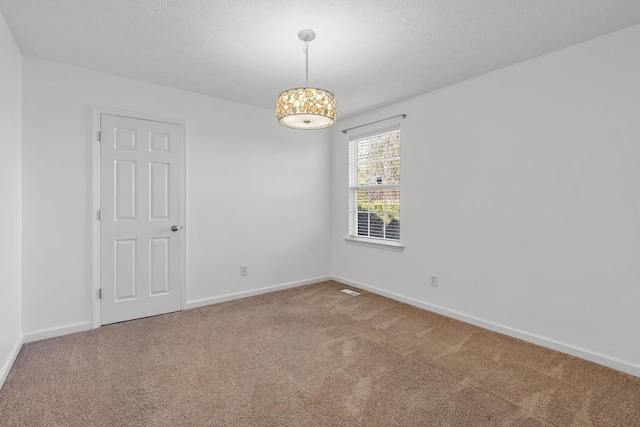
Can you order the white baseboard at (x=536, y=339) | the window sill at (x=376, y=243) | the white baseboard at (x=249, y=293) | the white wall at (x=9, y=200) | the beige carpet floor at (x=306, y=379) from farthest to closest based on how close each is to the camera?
the window sill at (x=376, y=243) < the white baseboard at (x=249, y=293) < the white baseboard at (x=536, y=339) < the white wall at (x=9, y=200) < the beige carpet floor at (x=306, y=379)

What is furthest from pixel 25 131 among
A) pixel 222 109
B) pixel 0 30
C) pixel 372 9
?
pixel 372 9

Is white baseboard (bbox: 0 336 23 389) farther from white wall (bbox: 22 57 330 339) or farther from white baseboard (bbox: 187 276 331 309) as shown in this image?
white baseboard (bbox: 187 276 331 309)

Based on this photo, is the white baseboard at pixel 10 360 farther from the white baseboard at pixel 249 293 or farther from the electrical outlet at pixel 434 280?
the electrical outlet at pixel 434 280

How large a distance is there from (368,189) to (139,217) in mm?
2847

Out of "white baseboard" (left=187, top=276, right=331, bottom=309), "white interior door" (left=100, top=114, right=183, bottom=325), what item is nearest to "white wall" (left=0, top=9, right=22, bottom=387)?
"white interior door" (left=100, top=114, right=183, bottom=325)

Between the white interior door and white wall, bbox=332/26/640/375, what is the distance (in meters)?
2.72

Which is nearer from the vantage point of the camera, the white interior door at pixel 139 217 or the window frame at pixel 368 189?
the white interior door at pixel 139 217

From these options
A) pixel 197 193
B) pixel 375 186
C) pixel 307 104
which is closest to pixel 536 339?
pixel 375 186

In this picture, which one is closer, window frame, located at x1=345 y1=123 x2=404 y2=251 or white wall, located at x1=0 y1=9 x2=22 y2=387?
white wall, located at x1=0 y1=9 x2=22 y2=387

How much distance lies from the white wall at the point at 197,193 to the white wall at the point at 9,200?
168 millimetres

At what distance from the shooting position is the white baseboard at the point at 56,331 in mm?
2773

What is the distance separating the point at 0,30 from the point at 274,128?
2692 mm

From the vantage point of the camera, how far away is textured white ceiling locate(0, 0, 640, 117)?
2.10m

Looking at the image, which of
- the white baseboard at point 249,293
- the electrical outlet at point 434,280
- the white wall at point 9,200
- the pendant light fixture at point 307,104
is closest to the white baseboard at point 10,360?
the white wall at point 9,200
